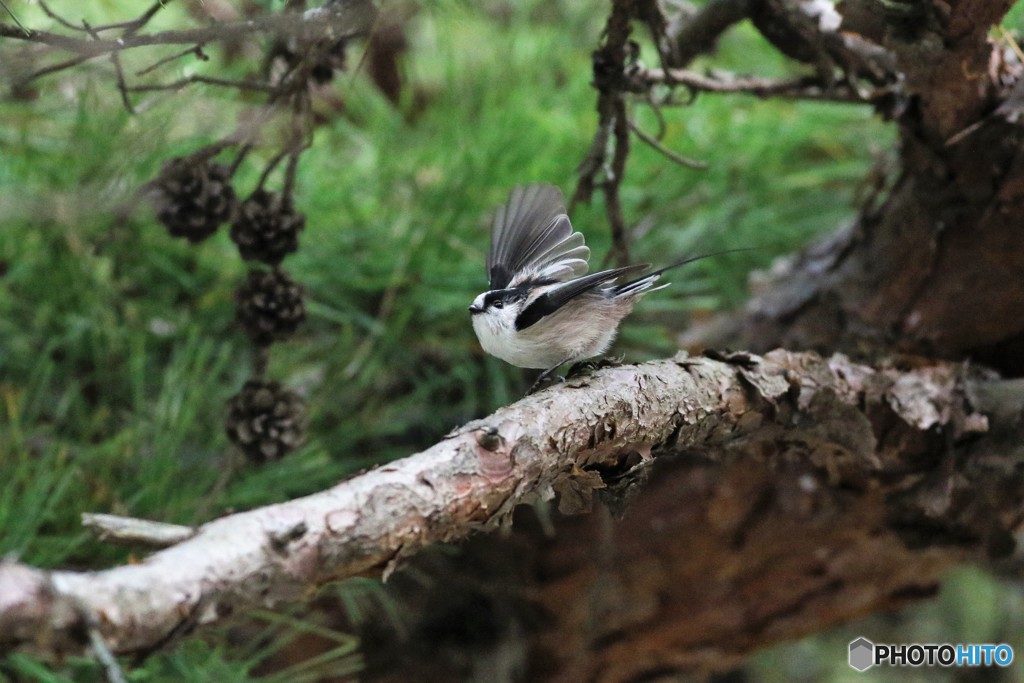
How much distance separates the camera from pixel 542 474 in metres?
0.52

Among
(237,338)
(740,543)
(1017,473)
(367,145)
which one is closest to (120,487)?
(237,338)

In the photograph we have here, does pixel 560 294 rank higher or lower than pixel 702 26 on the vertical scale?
lower

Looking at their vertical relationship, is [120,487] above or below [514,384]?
below

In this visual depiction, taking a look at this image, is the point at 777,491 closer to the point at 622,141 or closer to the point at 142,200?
the point at 622,141

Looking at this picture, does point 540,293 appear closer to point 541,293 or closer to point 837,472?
point 541,293

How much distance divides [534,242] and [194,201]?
0.29 metres

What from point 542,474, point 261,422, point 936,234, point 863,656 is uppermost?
point 936,234

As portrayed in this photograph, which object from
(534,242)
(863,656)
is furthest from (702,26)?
(863,656)

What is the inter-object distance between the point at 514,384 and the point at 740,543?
1.15 feet

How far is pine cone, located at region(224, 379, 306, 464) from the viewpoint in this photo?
0.79 meters

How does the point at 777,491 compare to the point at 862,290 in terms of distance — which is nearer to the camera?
the point at 862,290

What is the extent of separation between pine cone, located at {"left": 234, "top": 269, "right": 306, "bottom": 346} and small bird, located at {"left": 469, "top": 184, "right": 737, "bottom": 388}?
0.15 m

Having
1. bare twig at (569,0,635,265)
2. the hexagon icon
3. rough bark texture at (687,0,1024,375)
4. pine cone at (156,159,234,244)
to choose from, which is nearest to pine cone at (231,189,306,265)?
pine cone at (156,159,234,244)

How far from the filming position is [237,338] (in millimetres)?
1155
